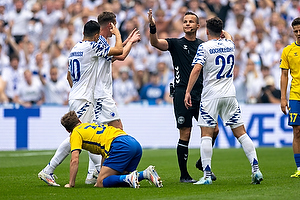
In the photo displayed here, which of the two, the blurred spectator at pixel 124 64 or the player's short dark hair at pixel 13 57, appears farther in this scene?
the player's short dark hair at pixel 13 57

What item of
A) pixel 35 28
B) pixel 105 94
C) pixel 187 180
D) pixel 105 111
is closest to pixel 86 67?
pixel 105 94

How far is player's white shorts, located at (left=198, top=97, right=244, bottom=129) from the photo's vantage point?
7.96 metres

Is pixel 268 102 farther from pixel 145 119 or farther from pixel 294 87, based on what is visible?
pixel 294 87

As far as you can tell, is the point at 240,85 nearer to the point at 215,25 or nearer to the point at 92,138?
the point at 215,25

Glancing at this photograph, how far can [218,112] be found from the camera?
8062 millimetres

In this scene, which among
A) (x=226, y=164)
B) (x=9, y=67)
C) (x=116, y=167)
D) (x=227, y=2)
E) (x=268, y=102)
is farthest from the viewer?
(x=227, y=2)

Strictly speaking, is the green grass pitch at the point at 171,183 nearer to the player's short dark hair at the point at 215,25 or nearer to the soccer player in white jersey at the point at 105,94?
the soccer player in white jersey at the point at 105,94

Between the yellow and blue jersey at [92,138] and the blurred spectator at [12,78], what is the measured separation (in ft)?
33.7

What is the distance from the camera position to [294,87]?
352 inches

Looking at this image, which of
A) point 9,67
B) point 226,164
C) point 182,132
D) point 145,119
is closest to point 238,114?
point 182,132

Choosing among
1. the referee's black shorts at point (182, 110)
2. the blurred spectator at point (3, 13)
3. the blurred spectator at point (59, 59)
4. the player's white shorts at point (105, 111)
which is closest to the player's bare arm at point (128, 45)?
the player's white shorts at point (105, 111)

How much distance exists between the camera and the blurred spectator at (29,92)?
17078 millimetres

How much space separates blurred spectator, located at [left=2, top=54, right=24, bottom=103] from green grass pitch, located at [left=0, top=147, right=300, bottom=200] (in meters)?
4.30

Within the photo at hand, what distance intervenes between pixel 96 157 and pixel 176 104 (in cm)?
148
